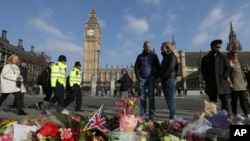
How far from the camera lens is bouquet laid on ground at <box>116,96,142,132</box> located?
256cm

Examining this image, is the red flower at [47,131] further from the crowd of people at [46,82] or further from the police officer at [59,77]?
the police officer at [59,77]

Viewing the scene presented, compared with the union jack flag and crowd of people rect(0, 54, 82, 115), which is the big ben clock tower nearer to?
crowd of people rect(0, 54, 82, 115)

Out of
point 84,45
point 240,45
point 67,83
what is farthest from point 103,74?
point 67,83

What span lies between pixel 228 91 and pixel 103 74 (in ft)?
315

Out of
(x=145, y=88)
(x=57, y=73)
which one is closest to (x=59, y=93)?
(x=57, y=73)

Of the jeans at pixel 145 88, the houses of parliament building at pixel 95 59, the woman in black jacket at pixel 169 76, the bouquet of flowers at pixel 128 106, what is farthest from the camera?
the houses of parliament building at pixel 95 59

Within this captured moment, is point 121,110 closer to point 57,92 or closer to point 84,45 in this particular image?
point 57,92

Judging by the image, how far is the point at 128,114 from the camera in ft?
8.80

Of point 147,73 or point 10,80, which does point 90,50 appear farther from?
point 147,73

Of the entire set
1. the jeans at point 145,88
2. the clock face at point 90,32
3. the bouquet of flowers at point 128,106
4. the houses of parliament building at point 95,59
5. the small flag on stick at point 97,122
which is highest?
the clock face at point 90,32

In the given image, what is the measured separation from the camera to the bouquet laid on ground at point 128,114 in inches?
101

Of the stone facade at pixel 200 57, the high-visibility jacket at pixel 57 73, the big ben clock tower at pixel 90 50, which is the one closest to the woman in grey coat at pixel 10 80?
the high-visibility jacket at pixel 57 73

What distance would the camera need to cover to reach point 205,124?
8.52 feet

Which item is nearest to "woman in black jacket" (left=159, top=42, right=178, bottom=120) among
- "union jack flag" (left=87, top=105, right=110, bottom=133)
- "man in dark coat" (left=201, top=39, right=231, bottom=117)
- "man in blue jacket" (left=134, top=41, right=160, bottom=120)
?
"man in blue jacket" (left=134, top=41, right=160, bottom=120)
